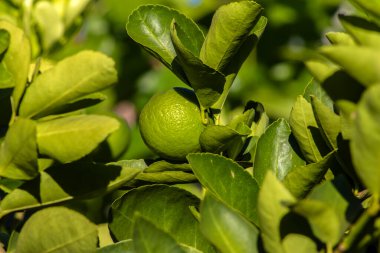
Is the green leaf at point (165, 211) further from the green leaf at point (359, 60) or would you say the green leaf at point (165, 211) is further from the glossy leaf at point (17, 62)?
the green leaf at point (359, 60)

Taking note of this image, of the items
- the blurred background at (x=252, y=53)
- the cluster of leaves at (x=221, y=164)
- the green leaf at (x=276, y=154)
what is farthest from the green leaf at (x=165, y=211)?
the blurred background at (x=252, y=53)

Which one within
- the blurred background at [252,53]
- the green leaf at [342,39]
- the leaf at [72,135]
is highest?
the green leaf at [342,39]

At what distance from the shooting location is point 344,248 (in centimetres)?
86

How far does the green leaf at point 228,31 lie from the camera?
104 centimetres

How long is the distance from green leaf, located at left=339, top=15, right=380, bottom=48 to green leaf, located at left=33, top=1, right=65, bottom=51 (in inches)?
66.0

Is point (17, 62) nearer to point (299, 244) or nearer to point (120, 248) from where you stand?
point (120, 248)

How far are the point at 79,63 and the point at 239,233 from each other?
29cm

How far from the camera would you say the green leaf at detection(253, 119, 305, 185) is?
3.67ft

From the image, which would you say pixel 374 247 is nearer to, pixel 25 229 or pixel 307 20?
pixel 25 229

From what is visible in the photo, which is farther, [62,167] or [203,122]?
[203,122]

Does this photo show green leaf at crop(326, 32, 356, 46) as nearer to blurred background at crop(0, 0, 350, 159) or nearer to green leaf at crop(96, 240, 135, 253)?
green leaf at crop(96, 240, 135, 253)

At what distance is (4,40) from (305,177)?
444 millimetres

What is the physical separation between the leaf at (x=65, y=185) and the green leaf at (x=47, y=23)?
1.45m

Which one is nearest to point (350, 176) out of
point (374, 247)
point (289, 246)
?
point (374, 247)
